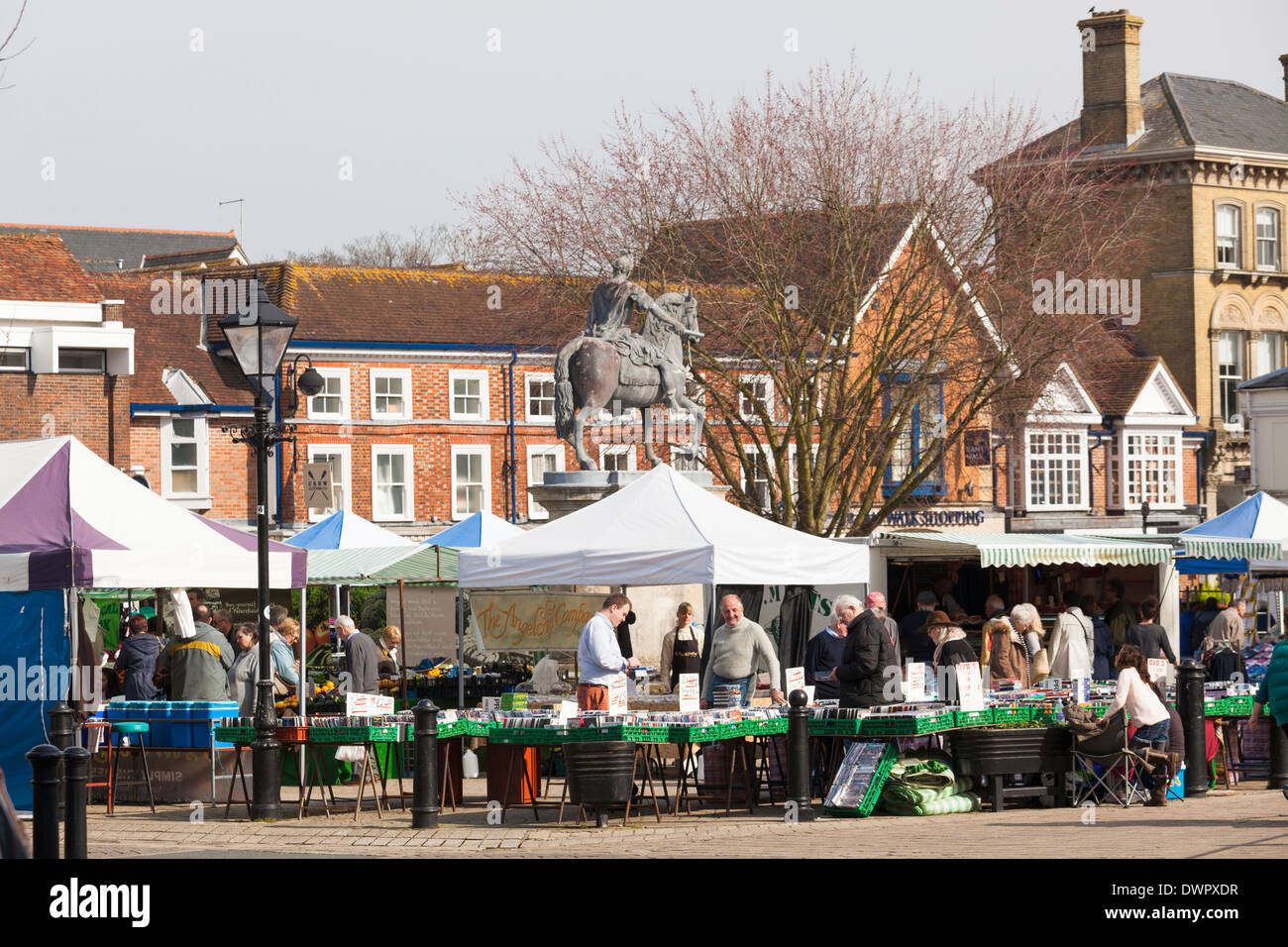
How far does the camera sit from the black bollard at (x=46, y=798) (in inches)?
373

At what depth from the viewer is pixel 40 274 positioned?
45156mm

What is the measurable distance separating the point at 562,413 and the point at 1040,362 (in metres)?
15.4

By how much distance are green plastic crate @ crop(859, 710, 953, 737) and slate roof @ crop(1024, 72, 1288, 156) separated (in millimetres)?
44786

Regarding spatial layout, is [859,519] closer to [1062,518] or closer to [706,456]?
[706,456]

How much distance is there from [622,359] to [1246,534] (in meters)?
9.74

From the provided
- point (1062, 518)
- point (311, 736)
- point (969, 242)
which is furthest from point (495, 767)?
point (1062, 518)

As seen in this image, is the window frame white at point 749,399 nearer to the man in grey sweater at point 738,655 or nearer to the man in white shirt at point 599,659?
the man in grey sweater at point 738,655

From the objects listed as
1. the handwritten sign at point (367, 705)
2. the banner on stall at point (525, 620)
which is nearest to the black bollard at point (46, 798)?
the handwritten sign at point (367, 705)

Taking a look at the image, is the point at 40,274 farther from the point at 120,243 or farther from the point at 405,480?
the point at 120,243

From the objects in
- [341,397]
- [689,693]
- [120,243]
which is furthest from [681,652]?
[120,243]

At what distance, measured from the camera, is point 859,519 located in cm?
3469

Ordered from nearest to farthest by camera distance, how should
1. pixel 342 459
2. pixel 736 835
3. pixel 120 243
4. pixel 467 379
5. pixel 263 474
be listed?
pixel 736 835, pixel 263 474, pixel 342 459, pixel 467 379, pixel 120 243

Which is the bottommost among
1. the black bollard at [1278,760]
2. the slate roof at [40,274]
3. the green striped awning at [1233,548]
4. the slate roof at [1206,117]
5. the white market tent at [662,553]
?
the black bollard at [1278,760]

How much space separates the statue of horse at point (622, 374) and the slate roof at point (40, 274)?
2492 cm
